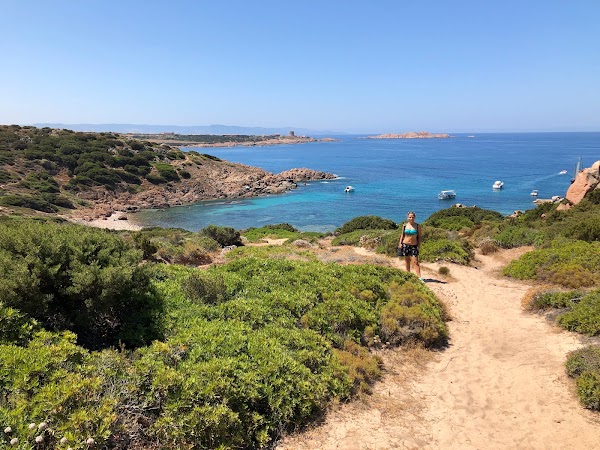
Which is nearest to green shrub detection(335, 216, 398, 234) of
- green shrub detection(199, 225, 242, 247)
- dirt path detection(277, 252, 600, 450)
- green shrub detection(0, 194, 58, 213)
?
green shrub detection(199, 225, 242, 247)

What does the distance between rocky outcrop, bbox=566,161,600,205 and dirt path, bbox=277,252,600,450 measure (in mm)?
20647

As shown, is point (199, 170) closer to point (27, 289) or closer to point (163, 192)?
point (163, 192)

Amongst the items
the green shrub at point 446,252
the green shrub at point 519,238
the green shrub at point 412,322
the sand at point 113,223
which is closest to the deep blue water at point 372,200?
the sand at point 113,223

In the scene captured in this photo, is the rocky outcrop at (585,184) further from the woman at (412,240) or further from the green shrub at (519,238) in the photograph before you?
the woman at (412,240)

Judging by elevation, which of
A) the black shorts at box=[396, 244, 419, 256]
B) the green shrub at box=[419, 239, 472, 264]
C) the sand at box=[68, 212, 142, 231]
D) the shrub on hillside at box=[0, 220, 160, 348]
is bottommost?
the sand at box=[68, 212, 142, 231]

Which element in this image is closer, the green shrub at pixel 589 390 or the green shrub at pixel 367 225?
the green shrub at pixel 589 390

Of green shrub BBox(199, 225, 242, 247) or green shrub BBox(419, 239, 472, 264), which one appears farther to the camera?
green shrub BBox(199, 225, 242, 247)

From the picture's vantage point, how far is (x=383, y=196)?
195ft

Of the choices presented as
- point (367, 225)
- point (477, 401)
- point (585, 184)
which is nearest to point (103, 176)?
point (367, 225)

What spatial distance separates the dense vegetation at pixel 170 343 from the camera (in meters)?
3.81

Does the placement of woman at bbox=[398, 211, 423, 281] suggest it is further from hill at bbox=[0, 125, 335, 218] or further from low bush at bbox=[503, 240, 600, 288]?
hill at bbox=[0, 125, 335, 218]

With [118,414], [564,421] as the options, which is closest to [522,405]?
[564,421]

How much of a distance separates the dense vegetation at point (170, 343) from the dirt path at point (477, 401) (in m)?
0.44

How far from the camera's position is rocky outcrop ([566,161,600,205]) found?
79.8 ft
